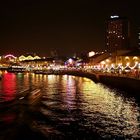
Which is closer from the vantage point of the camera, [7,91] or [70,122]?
[70,122]

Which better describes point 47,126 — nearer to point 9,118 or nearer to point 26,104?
point 9,118

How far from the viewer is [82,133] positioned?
23.9 meters

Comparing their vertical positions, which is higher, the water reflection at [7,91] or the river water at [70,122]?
the water reflection at [7,91]

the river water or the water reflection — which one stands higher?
the water reflection

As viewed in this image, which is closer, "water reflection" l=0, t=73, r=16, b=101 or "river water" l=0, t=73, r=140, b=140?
"river water" l=0, t=73, r=140, b=140

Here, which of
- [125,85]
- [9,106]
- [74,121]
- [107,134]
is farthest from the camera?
[125,85]

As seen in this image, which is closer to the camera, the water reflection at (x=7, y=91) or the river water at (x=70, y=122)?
the river water at (x=70, y=122)

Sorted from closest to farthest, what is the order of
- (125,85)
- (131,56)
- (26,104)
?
(26,104) → (125,85) → (131,56)

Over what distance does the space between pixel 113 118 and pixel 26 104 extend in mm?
7915

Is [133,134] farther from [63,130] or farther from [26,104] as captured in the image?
[26,104]

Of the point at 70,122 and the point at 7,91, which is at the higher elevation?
the point at 7,91

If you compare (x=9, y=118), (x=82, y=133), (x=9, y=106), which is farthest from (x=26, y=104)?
(x=82, y=133)

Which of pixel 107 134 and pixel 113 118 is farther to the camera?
pixel 113 118

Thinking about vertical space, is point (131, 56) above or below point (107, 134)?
above
